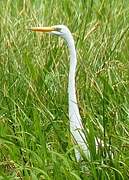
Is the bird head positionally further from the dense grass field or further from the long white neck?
the dense grass field

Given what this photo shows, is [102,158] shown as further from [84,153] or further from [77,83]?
[77,83]

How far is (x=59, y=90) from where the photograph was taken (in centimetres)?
360

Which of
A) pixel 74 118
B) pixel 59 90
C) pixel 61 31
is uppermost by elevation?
pixel 61 31

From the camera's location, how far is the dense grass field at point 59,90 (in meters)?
2.67

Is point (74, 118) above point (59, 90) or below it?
below

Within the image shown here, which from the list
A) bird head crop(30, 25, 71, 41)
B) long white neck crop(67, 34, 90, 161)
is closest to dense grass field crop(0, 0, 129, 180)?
long white neck crop(67, 34, 90, 161)

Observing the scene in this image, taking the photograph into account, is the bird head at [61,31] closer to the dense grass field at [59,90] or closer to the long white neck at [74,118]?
the long white neck at [74,118]

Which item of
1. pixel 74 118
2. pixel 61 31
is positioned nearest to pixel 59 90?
pixel 61 31

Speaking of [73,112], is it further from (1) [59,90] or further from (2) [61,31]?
(1) [59,90]

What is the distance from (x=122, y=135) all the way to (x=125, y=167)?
0.90 ft

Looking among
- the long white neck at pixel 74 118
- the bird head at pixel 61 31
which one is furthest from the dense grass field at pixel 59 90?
the bird head at pixel 61 31

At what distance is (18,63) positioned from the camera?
394 cm

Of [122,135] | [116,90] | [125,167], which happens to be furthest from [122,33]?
[125,167]

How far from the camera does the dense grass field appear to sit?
267 cm
